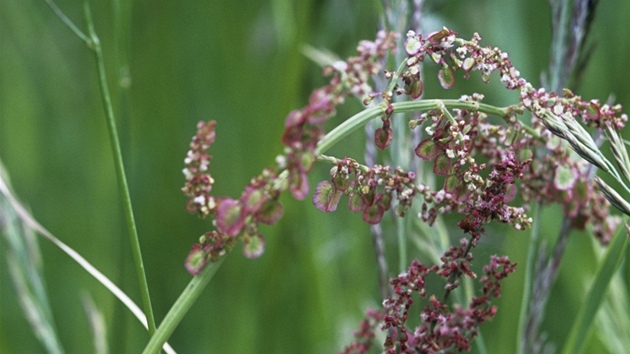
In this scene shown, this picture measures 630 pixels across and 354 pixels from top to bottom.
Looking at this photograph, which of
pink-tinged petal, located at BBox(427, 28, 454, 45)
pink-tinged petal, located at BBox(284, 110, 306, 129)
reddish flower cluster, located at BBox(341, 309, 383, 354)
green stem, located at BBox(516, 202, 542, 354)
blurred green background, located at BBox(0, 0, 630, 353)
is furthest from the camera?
blurred green background, located at BBox(0, 0, 630, 353)

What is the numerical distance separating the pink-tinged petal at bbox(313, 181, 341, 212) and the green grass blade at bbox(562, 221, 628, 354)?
1.21 ft

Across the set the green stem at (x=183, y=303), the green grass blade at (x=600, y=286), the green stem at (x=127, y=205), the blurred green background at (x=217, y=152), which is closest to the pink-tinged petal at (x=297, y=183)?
the green stem at (x=183, y=303)

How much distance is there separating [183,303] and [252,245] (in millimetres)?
70

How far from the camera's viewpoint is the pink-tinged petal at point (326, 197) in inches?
25.2

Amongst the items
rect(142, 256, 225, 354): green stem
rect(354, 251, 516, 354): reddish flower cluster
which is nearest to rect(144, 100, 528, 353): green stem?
rect(142, 256, 225, 354): green stem

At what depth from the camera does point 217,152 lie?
213cm

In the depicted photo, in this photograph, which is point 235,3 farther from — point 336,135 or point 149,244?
point 336,135

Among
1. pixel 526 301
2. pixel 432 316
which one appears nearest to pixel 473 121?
pixel 432 316

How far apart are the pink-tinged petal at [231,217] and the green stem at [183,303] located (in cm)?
5

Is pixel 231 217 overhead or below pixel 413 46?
below

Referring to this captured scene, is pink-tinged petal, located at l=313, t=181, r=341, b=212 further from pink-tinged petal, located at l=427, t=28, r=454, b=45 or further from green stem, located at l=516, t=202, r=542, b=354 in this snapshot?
green stem, located at l=516, t=202, r=542, b=354

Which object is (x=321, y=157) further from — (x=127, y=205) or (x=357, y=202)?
(x=127, y=205)

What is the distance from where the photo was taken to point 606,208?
0.99 metres

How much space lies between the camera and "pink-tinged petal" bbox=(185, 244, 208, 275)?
602 millimetres
